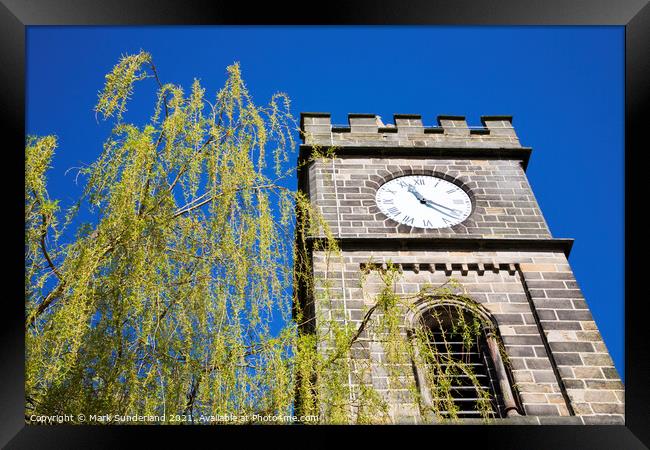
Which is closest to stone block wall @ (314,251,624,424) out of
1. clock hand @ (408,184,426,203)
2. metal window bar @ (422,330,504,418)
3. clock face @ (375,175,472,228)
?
metal window bar @ (422,330,504,418)

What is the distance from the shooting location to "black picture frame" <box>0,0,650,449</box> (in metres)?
4.52

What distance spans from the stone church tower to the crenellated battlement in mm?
27

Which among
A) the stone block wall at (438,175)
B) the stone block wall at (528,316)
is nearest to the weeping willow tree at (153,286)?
the stone block wall at (528,316)

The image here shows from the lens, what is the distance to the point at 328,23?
17.0ft

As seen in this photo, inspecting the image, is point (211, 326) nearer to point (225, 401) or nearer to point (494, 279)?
point (225, 401)

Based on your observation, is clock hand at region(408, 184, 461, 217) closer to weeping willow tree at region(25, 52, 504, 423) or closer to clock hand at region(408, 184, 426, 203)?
clock hand at region(408, 184, 426, 203)

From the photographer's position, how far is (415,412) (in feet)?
33.0

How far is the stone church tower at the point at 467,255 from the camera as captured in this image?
11.1 meters

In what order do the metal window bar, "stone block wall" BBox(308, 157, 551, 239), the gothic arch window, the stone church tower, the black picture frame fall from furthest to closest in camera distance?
"stone block wall" BBox(308, 157, 551, 239), the stone church tower, the metal window bar, the gothic arch window, the black picture frame

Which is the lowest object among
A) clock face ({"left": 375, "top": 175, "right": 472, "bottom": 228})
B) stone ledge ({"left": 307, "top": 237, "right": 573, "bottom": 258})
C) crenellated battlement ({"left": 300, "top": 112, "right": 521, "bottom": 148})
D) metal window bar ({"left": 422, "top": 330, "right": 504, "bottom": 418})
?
metal window bar ({"left": 422, "top": 330, "right": 504, "bottom": 418})

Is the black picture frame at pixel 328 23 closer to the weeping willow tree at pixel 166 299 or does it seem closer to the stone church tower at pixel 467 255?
the weeping willow tree at pixel 166 299

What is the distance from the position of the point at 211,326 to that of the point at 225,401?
617mm

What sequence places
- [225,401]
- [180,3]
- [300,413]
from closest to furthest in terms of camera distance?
[180,3]
[225,401]
[300,413]
